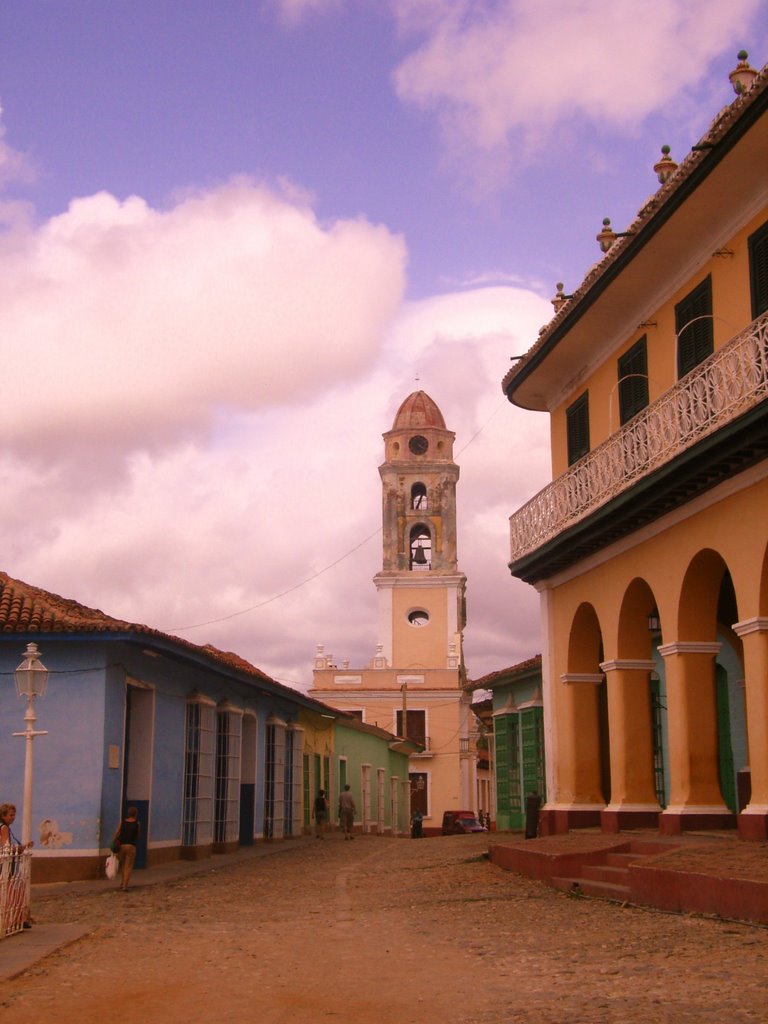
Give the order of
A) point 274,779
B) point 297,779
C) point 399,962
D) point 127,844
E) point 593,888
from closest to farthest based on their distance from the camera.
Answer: point 399,962
point 593,888
point 127,844
point 274,779
point 297,779

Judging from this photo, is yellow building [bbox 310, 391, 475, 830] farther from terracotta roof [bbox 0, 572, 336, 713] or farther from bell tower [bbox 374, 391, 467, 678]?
terracotta roof [bbox 0, 572, 336, 713]

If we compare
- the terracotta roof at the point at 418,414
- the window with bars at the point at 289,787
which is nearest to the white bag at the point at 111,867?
the window with bars at the point at 289,787

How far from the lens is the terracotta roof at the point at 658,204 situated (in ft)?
39.6

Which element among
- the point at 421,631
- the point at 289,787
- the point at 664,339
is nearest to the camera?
the point at 664,339

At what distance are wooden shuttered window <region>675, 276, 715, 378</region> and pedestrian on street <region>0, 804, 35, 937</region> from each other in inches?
338

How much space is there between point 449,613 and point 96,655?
41.5 metres

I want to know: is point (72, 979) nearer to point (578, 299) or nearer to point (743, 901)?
point (743, 901)

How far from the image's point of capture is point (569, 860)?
13172 millimetres

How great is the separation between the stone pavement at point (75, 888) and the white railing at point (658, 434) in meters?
6.53

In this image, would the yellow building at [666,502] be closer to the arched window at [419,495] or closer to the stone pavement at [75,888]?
the stone pavement at [75,888]

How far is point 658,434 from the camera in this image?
14.2 m

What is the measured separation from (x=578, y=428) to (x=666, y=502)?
4230 millimetres

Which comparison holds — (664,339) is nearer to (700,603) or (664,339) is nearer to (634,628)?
(700,603)

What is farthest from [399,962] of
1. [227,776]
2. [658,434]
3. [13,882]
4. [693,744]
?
[227,776]
